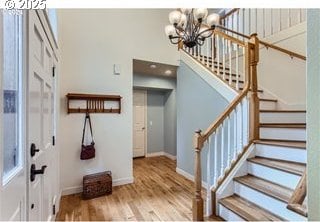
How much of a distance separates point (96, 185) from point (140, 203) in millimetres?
773

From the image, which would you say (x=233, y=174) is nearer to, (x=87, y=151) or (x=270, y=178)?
(x=270, y=178)

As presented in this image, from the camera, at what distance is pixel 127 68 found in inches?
148

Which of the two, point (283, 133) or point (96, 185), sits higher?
point (283, 133)

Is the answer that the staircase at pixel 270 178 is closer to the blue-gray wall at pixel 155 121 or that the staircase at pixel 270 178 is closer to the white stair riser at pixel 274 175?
the white stair riser at pixel 274 175

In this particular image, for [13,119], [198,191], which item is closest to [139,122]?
[198,191]

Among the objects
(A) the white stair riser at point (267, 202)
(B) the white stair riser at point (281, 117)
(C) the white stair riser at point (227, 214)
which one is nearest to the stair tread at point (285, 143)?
(B) the white stair riser at point (281, 117)

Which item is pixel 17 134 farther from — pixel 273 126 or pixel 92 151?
pixel 273 126

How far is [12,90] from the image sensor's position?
3.51 feet

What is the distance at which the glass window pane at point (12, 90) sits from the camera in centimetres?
95

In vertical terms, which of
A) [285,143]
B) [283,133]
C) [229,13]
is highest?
[229,13]

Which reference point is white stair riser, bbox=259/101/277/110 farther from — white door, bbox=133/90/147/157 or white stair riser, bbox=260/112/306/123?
white door, bbox=133/90/147/157

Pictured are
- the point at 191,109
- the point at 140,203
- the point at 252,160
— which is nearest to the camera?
the point at 252,160

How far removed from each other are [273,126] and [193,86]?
5.46ft

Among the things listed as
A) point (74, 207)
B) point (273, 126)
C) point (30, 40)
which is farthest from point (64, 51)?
point (273, 126)
